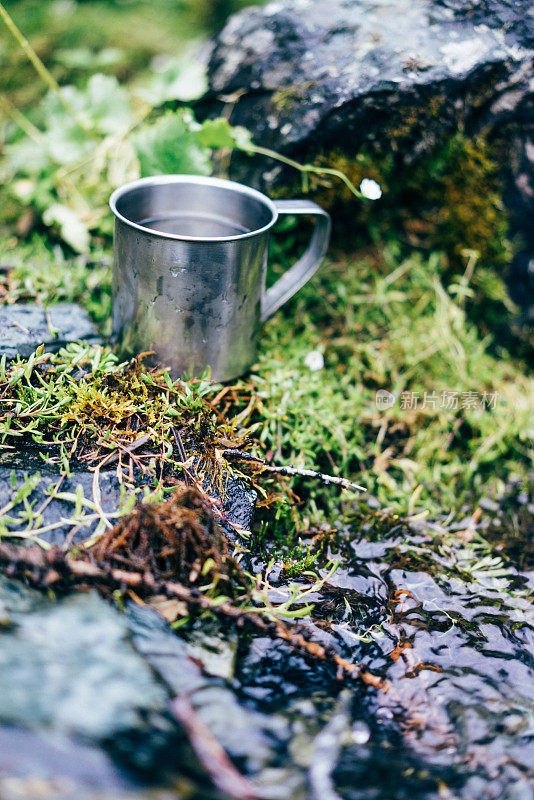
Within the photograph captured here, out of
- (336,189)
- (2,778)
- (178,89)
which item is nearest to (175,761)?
(2,778)

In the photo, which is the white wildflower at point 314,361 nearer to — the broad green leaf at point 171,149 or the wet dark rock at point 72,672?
the broad green leaf at point 171,149

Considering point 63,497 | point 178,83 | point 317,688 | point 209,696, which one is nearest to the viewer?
point 209,696

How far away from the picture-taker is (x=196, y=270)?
5.99ft

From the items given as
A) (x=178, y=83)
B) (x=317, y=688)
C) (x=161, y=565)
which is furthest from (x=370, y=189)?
(x=317, y=688)

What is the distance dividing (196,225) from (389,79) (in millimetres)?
1020

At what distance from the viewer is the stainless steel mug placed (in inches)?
71.9

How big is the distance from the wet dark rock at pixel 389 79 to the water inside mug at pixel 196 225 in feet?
1.94

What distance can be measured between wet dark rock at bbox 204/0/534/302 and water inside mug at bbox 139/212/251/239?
23.3 inches

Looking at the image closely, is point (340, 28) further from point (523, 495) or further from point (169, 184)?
point (523, 495)

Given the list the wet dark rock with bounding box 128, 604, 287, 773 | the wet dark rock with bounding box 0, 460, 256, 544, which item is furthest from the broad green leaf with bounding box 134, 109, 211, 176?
the wet dark rock with bounding box 128, 604, 287, 773

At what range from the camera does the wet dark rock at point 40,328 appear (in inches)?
78.0

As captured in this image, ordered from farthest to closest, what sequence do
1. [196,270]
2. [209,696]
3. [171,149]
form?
[171,149] → [196,270] → [209,696]

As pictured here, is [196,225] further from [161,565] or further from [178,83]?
[161,565]

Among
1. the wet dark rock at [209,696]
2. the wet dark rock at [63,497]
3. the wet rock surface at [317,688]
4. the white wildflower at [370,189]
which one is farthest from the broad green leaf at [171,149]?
the wet dark rock at [209,696]
